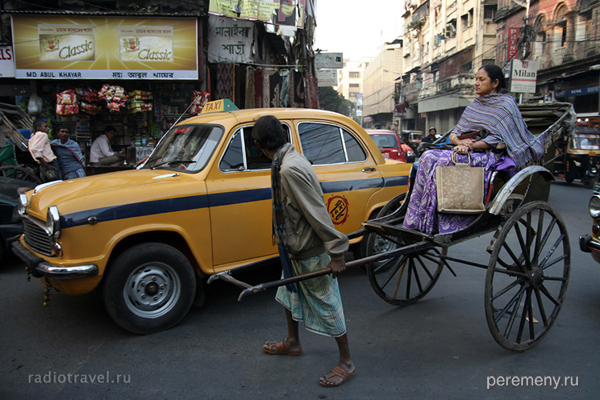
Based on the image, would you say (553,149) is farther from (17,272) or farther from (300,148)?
(17,272)

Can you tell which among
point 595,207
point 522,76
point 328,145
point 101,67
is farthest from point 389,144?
point 595,207

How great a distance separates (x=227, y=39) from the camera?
11398mm

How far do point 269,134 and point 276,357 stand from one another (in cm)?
168

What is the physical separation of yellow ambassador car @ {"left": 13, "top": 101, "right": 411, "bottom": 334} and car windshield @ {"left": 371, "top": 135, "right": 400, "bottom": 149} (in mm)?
9345

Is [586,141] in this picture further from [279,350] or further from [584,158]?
[279,350]

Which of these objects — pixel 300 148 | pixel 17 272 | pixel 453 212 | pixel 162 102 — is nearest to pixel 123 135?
pixel 162 102

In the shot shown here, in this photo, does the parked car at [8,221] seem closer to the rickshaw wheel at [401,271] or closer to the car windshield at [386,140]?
the rickshaw wheel at [401,271]

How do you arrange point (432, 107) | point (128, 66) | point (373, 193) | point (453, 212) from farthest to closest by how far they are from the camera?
point (432, 107)
point (128, 66)
point (373, 193)
point (453, 212)

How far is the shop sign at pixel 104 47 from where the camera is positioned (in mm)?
9844

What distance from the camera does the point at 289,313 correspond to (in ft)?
10.7

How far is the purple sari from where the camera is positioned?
3.55 meters

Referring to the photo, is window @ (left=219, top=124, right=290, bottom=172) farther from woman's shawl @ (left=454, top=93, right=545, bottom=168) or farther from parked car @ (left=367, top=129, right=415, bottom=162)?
parked car @ (left=367, top=129, right=415, bottom=162)

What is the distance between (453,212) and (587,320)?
174 cm

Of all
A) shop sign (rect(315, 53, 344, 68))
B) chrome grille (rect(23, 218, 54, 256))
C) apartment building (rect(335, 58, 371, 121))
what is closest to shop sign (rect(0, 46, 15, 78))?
chrome grille (rect(23, 218, 54, 256))
